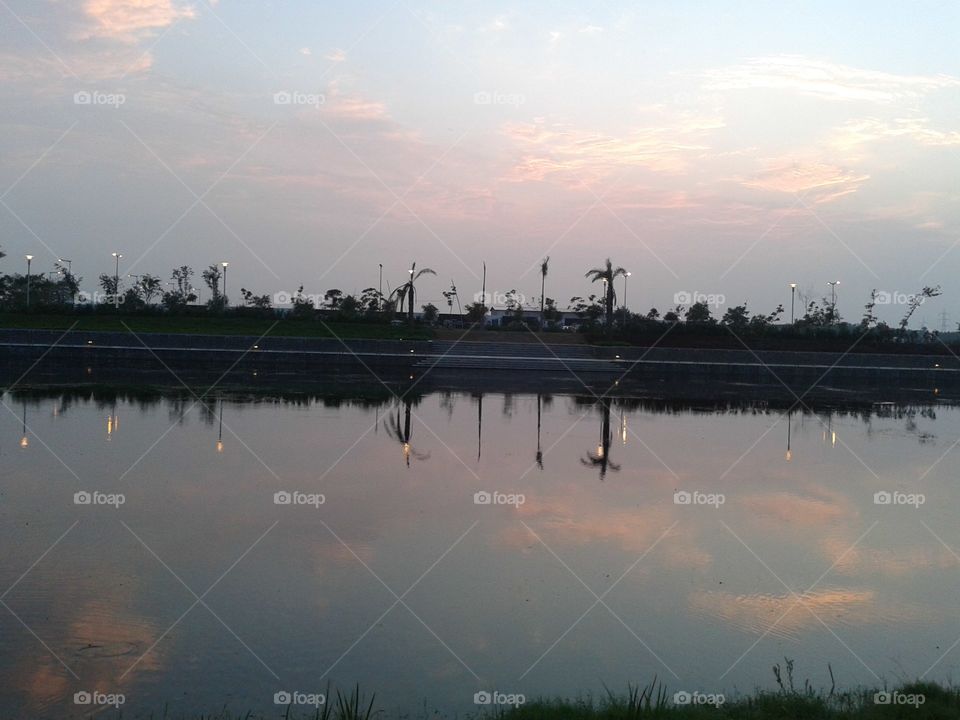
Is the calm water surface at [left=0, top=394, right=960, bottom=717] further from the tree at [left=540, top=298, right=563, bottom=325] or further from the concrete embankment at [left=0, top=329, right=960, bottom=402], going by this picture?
the tree at [left=540, top=298, right=563, bottom=325]

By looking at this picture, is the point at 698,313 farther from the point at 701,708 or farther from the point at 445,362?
the point at 701,708

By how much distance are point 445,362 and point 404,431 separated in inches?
721

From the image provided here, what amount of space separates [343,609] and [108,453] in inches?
270

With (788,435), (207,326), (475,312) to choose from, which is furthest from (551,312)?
(788,435)

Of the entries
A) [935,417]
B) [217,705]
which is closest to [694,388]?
[935,417]

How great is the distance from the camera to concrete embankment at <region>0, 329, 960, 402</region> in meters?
30.0

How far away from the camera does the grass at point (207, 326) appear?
39.3 metres

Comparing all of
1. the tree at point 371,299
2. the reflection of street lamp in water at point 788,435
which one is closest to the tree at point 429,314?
the tree at point 371,299

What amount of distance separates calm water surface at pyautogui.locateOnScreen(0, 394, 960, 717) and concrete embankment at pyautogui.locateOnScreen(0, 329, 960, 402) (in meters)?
14.7

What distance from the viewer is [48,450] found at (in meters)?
11.8

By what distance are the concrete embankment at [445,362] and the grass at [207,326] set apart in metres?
4.33

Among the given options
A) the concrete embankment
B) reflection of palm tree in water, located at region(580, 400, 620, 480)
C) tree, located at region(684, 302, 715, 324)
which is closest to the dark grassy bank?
reflection of palm tree in water, located at region(580, 400, 620, 480)

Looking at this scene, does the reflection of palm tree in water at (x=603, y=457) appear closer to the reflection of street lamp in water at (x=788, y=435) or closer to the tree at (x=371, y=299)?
the reflection of street lamp in water at (x=788, y=435)

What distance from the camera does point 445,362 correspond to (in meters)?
33.5
